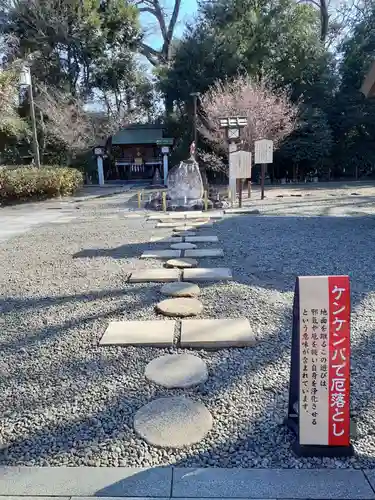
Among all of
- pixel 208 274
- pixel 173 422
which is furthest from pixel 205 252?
pixel 173 422

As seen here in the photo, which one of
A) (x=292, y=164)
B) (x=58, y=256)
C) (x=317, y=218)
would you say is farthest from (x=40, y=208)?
(x=292, y=164)

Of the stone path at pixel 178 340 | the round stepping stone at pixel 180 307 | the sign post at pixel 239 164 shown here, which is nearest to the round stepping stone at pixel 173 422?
the stone path at pixel 178 340

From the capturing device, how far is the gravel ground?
1.71 m

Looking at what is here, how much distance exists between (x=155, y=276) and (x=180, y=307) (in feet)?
3.14

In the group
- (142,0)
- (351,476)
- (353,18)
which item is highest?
(142,0)

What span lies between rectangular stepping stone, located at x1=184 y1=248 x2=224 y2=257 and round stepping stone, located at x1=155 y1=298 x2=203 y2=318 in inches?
69.7

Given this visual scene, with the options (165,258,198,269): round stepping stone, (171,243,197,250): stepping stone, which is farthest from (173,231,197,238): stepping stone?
(165,258,198,269): round stepping stone

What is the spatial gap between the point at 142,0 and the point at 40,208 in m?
19.1

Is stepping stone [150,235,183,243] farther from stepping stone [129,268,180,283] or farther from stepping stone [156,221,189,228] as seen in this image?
stepping stone [129,268,180,283]

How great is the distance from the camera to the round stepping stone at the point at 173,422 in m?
1.75

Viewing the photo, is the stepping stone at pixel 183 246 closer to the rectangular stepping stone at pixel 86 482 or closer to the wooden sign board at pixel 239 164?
the rectangular stepping stone at pixel 86 482

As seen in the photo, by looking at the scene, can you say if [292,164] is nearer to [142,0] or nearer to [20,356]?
[142,0]

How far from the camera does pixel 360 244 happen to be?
565 cm

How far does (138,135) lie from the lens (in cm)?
2128
